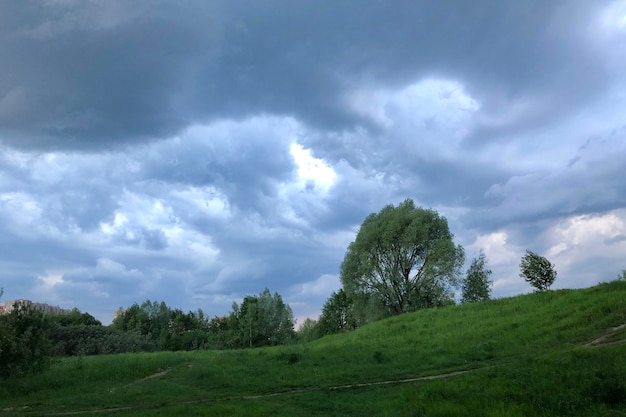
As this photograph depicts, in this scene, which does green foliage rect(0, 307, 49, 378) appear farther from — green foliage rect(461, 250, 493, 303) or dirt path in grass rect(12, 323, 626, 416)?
green foliage rect(461, 250, 493, 303)

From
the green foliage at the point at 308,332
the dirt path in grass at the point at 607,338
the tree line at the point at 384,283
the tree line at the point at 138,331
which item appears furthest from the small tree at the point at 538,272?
the green foliage at the point at 308,332

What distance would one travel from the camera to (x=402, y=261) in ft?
200

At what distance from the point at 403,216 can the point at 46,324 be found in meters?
43.6

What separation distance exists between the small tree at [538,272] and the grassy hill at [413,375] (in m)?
7.15

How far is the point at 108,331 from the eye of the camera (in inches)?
3155

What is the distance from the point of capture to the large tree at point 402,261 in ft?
191

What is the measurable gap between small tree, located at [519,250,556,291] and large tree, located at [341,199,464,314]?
11239 mm

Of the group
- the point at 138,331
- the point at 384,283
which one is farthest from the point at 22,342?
the point at 138,331

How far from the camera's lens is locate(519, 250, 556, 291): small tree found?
→ 4594 cm

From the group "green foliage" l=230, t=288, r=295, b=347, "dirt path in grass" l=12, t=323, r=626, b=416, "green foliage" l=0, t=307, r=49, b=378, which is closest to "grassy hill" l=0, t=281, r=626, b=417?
"dirt path in grass" l=12, t=323, r=626, b=416

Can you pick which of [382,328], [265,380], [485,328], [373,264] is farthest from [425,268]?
[265,380]

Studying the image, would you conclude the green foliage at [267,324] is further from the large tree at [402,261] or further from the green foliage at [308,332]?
the large tree at [402,261]

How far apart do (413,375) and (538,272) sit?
29211 mm

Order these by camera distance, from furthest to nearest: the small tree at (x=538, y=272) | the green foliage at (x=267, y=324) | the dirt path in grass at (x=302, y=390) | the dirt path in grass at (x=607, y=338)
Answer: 1. the green foliage at (x=267, y=324)
2. the small tree at (x=538, y=272)
3. the dirt path in grass at (x=607, y=338)
4. the dirt path in grass at (x=302, y=390)
